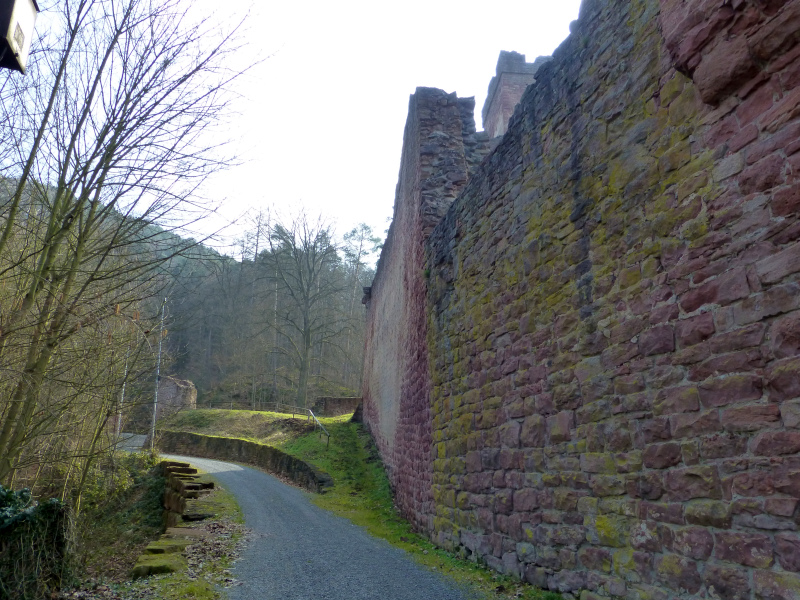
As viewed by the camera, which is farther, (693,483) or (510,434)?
(510,434)

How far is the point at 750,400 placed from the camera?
276 centimetres

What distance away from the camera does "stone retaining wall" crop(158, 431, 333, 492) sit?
45.1 ft

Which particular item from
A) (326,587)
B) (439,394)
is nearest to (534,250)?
(439,394)

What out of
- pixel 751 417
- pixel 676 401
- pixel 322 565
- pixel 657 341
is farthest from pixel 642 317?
pixel 322 565

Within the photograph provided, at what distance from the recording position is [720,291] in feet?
9.77

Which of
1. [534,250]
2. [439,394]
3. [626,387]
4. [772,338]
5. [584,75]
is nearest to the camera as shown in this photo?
[772,338]

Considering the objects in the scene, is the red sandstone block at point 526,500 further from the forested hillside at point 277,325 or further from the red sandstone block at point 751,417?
the forested hillside at point 277,325

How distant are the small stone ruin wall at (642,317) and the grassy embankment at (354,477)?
0.26 metres

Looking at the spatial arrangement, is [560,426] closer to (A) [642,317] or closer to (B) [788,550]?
(A) [642,317]

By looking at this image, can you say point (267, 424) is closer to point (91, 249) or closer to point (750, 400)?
point (91, 249)

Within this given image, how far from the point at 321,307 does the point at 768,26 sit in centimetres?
2949

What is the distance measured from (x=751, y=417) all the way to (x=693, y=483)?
565mm

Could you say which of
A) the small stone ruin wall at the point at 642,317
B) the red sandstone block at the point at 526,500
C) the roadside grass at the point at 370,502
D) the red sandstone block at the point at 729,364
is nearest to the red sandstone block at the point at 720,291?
the small stone ruin wall at the point at 642,317

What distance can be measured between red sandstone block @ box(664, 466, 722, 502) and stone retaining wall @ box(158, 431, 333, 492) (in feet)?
34.4
